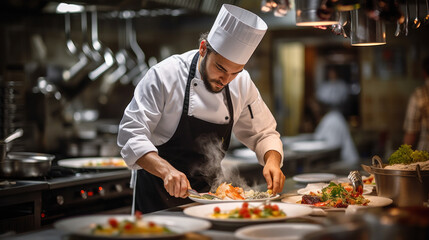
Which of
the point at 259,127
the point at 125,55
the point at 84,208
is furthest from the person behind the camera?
the point at 125,55

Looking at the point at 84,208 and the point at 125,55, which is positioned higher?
the point at 125,55

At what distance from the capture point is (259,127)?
10.1 feet

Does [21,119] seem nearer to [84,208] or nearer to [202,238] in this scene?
[84,208]

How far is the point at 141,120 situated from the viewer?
261cm

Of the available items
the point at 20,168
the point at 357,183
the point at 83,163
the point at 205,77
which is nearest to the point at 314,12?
the point at 205,77

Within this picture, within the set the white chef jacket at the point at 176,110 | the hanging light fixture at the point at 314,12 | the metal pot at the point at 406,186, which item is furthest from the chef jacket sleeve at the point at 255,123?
the hanging light fixture at the point at 314,12

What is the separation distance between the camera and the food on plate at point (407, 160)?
239 centimetres

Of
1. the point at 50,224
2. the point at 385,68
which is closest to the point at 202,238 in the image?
the point at 50,224

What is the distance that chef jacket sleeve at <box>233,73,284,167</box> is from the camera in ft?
9.93

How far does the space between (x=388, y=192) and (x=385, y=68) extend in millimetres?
6587

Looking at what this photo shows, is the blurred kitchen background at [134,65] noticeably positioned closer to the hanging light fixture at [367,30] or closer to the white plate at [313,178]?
the hanging light fixture at [367,30]

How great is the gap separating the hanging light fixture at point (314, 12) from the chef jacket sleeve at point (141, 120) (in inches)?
33.7

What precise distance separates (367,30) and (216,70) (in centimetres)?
76

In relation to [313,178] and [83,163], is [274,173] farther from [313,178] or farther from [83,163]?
[83,163]
